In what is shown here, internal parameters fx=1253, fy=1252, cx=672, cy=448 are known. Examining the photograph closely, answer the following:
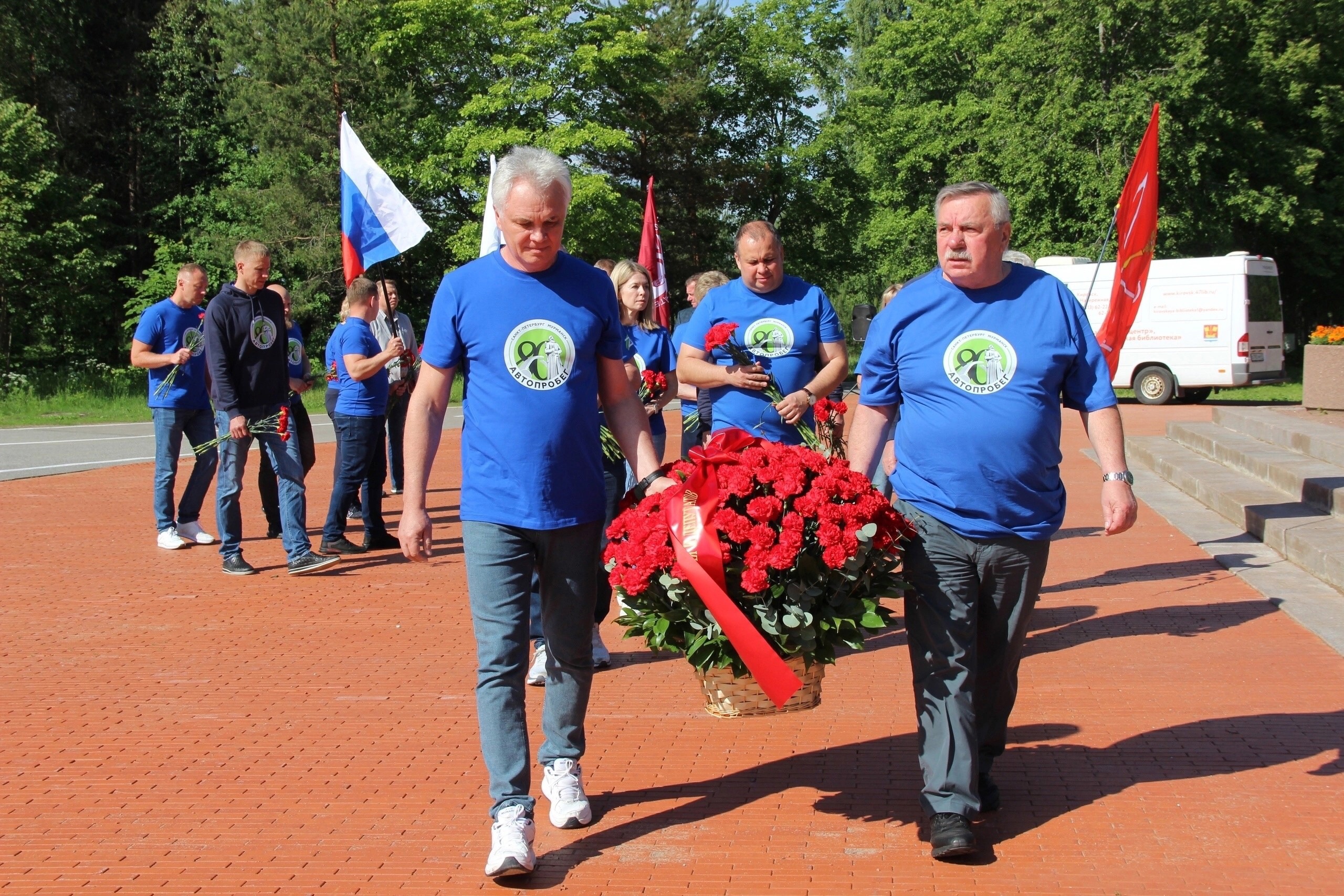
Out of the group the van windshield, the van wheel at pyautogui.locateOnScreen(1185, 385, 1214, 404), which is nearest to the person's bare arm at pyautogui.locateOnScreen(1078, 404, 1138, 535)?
the van windshield

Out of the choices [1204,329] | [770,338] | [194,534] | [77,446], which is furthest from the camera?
[1204,329]

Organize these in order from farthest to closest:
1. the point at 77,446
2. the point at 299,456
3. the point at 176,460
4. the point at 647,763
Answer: the point at 77,446 → the point at 176,460 → the point at 299,456 → the point at 647,763

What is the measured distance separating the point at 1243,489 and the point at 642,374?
6661mm

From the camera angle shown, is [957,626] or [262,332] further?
[262,332]

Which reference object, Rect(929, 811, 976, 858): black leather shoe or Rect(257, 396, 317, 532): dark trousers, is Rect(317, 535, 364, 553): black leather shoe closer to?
Rect(257, 396, 317, 532): dark trousers

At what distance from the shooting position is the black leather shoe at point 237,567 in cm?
901

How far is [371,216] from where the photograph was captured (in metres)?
9.49

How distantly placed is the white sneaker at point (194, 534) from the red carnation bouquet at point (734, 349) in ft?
20.4

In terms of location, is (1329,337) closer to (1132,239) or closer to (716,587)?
(1132,239)

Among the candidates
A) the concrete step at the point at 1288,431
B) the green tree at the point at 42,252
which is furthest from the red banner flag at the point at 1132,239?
the green tree at the point at 42,252

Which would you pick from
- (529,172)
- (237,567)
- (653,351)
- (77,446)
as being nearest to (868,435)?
(529,172)

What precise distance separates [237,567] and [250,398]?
123 centimetres

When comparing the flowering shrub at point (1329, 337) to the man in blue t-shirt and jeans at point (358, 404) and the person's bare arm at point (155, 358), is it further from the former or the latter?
the person's bare arm at point (155, 358)

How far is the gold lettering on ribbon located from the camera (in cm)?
399
